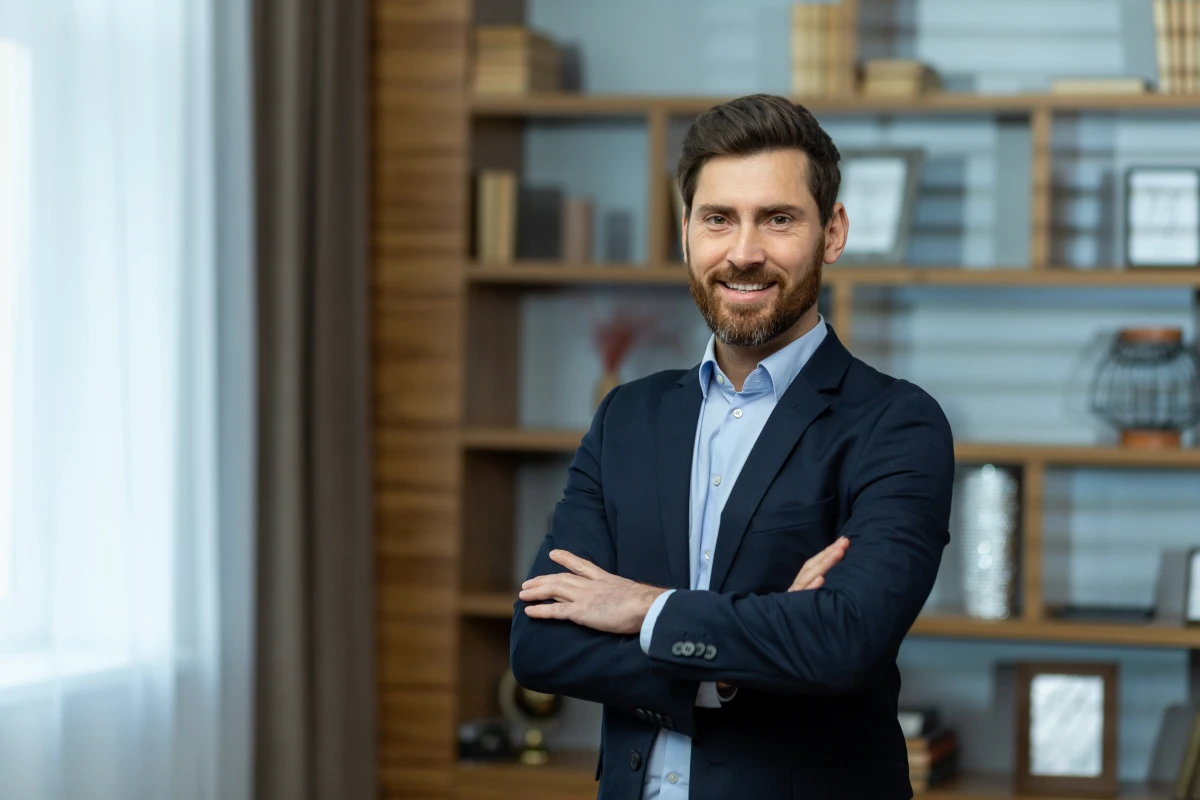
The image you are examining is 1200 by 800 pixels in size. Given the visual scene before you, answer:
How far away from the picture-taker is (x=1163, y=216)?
12.1 feet

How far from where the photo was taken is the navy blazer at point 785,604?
1.66 m

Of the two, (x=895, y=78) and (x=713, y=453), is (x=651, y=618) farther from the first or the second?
(x=895, y=78)

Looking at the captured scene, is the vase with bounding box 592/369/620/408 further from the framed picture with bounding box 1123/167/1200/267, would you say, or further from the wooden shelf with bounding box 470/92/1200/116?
the framed picture with bounding box 1123/167/1200/267

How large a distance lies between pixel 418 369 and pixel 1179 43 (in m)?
1.98

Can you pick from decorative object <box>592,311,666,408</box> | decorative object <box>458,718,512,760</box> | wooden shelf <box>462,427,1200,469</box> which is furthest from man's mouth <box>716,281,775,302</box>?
decorative object <box>458,718,512,760</box>

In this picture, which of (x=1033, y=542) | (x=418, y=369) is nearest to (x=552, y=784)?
(x=418, y=369)

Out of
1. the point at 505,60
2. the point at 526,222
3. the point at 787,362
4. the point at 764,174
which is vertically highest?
the point at 505,60

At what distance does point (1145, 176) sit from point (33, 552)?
2672mm

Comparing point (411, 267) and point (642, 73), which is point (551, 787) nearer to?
point (411, 267)

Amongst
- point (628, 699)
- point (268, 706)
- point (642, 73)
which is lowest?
point (268, 706)

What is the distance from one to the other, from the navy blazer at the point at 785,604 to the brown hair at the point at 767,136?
0.20 metres

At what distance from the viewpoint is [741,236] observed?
179 cm

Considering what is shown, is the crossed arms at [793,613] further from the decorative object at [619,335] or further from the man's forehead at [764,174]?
the decorative object at [619,335]

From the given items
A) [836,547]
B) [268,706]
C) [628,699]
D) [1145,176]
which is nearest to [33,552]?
[268,706]
